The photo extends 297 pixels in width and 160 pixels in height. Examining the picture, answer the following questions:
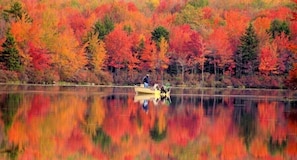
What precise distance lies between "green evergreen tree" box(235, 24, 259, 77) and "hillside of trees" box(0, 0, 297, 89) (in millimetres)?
124

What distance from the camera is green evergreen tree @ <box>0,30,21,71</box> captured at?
68688 mm

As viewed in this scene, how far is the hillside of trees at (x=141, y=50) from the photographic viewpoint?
73688 mm

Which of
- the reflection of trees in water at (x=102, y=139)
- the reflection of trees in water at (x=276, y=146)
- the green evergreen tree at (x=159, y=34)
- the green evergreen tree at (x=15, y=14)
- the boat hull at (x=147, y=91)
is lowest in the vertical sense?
the reflection of trees in water at (x=276, y=146)

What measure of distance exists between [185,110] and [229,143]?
15285 millimetres

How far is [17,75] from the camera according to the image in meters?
68.8

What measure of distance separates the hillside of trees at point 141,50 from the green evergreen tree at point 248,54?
0.12 metres

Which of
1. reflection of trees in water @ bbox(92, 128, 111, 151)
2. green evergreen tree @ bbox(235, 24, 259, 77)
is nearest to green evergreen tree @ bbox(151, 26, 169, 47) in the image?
green evergreen tree @ bbox(235, 24, 259, 77)

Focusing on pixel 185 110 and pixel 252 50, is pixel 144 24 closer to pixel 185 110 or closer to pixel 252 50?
pixel 252 50

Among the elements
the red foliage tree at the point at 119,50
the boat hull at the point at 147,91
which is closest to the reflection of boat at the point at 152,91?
the boat hull at the point at 147,91

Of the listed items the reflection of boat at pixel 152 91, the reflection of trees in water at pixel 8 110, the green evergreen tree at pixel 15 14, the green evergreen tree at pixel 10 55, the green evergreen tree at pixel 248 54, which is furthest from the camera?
the green evergreen tree at pixel 248 54

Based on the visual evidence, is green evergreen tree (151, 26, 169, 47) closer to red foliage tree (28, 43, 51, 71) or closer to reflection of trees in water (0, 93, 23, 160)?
red foliage tree (28, 43, 51, 71)

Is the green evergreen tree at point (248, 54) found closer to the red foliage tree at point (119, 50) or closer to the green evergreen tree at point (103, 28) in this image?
the red foliage tree at point (119, 50)

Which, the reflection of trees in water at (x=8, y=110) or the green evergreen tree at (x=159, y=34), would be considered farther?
the green evergreen tree at (x=159, y=34)

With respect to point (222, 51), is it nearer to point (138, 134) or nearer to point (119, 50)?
point (119, 50)
